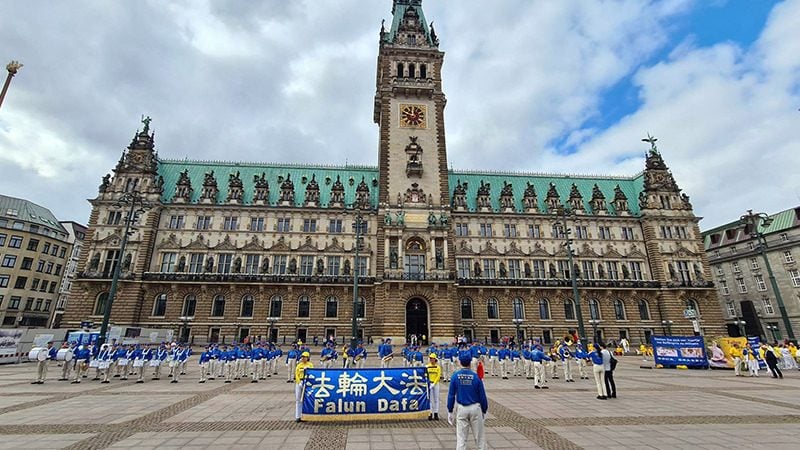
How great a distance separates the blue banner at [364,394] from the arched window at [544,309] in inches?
1603

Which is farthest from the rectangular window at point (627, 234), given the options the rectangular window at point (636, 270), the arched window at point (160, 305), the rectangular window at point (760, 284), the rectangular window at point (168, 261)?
the arched window at point (160, 305)

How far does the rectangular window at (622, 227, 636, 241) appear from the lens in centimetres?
5209

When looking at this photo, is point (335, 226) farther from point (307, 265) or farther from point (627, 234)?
point (627, 234)

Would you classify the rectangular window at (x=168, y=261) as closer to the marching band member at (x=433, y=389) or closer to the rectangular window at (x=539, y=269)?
the marching band member at (x=433, y=389)

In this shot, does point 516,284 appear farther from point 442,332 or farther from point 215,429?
point 215,429

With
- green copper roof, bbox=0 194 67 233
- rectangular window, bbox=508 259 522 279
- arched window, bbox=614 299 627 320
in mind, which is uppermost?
green copper roof, bbox=0 194 67 233

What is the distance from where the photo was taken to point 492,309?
4638 cm

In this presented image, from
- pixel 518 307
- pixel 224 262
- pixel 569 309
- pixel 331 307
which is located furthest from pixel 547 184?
pixel 224 262

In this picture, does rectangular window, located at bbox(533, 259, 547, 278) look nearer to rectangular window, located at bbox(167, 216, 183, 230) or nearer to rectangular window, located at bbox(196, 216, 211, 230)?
rectangular window, located at bbox(196, 216, 211, 230)

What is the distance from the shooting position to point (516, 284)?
47000 mm

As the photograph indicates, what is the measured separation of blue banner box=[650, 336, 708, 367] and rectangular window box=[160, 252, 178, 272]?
51277 mm

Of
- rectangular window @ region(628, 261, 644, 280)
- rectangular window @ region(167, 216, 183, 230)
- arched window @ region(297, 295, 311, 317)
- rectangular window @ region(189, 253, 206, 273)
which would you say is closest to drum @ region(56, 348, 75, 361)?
arched window @ region(297, 295, 311, 317)

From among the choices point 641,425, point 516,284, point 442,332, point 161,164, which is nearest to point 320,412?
point 641,425

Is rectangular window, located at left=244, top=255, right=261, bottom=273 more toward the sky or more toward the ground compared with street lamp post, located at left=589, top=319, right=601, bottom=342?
more toward the sky
